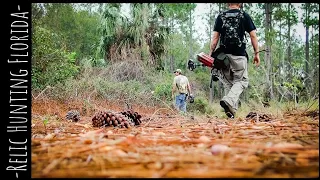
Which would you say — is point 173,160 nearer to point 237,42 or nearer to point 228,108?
point 228,108

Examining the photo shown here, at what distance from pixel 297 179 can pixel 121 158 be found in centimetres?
29

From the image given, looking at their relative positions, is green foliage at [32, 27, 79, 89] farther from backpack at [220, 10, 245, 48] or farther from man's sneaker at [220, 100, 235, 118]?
man's sneaker at [220, 100, 235, 118]

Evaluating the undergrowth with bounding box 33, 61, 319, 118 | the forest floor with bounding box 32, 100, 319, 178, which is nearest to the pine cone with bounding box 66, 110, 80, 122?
the forest floor with bounding box 32, 100, 319, 178

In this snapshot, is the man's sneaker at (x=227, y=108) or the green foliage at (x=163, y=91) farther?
the green foliage at (x=163, y=91)

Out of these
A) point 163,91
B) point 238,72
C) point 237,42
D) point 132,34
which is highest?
point 132,34

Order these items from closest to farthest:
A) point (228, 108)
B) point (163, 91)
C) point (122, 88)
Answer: point (228, 108) < point (122, 88) < point (163, 91)

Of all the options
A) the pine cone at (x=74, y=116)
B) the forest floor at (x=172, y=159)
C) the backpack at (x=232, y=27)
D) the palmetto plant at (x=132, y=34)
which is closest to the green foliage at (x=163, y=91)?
the palmetto plant at (x=132, y=34)

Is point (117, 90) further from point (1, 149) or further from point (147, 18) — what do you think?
point (1, 149)

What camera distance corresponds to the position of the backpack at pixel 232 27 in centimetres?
209

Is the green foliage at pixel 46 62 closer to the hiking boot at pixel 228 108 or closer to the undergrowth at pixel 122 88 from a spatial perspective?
the undergrowth at pixel 122 88

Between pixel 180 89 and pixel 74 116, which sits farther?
pixel 180 89

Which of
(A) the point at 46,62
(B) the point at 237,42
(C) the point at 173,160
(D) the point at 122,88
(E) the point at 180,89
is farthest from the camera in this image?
(D) the point at 122,88

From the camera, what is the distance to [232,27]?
2.10m

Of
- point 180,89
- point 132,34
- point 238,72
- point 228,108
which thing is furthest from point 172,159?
point 132,34
